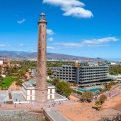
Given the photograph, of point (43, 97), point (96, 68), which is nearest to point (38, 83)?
point (43, 97)

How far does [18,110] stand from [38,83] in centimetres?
979

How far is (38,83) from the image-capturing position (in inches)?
2039

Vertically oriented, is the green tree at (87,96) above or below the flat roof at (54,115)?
above

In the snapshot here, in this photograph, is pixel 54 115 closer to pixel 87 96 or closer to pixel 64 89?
pixel 87 96

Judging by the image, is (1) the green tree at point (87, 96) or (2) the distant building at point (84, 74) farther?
(2) the distant building at point (84, 74)

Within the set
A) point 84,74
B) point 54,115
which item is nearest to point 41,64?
point 54,115

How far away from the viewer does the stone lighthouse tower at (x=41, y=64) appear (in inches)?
1992

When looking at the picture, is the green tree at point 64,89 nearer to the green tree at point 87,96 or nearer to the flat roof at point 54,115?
the green tree at point 87,96

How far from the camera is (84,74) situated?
87750 millimetres

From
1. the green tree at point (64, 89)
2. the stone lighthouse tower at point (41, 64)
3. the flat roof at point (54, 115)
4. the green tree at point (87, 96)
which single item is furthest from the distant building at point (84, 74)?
the flat roof at point (54, 115)

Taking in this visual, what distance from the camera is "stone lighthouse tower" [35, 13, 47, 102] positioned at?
1992 inches

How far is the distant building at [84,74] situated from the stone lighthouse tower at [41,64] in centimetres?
3706

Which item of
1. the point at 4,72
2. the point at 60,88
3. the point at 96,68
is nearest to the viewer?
the point at 60,88

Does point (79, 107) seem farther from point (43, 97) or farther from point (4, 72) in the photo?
point (4, 72)
